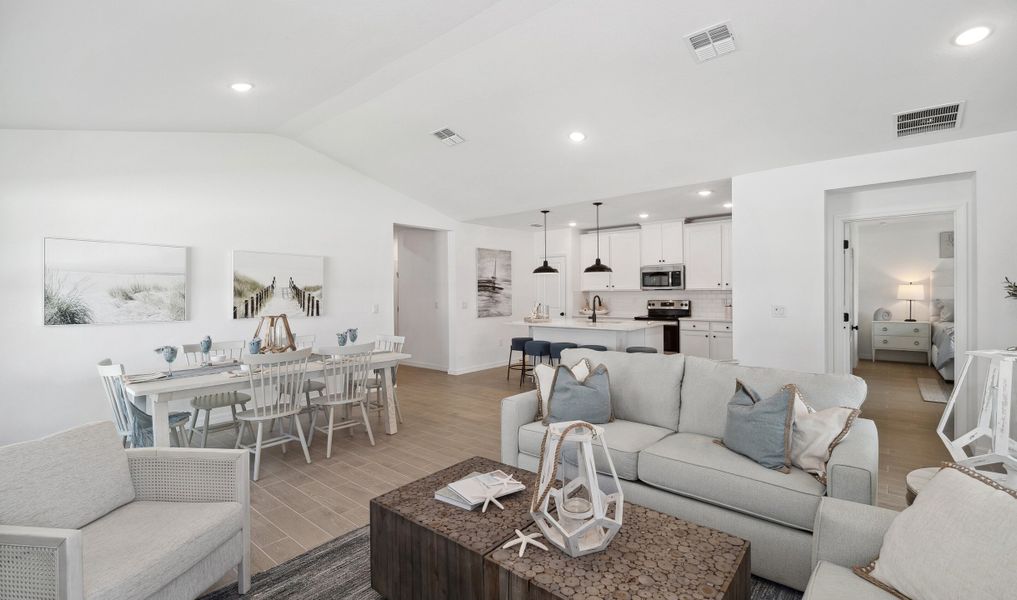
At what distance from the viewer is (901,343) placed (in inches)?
322

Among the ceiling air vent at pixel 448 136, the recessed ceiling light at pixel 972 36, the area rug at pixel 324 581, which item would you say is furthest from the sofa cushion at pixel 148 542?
the recessed ceiling light at pixel 972 36

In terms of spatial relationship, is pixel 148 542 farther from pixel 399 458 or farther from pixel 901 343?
pixel 901 343

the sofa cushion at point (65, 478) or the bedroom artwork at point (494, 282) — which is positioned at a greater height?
the bedroom artwork at point (494, 282)

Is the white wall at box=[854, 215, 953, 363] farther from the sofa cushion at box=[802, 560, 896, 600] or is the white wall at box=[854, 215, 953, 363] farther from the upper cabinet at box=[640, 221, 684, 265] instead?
the sofa cushion at box=[802, 560, 896, 600]

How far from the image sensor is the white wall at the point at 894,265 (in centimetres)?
831

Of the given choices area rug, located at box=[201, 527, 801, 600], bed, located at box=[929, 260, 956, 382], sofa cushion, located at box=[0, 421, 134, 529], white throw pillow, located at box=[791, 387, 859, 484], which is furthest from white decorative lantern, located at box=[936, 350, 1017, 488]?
bed, located at box=[929, 260, 956, 382]

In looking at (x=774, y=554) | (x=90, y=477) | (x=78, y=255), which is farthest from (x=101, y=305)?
(x=774, y=554)

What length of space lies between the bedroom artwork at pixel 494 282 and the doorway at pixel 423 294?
0.59 metres

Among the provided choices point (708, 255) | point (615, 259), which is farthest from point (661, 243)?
point (615, 259)

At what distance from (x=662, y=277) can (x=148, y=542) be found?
7.39 m

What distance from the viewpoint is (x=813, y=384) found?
257cm

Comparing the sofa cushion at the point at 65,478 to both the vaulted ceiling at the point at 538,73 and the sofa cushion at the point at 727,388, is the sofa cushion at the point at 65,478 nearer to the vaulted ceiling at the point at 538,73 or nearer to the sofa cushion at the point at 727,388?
the vaulted ceiling at the point at 538,73

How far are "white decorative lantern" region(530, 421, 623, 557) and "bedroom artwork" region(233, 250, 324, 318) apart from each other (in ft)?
15.1

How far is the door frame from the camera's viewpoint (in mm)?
3994
